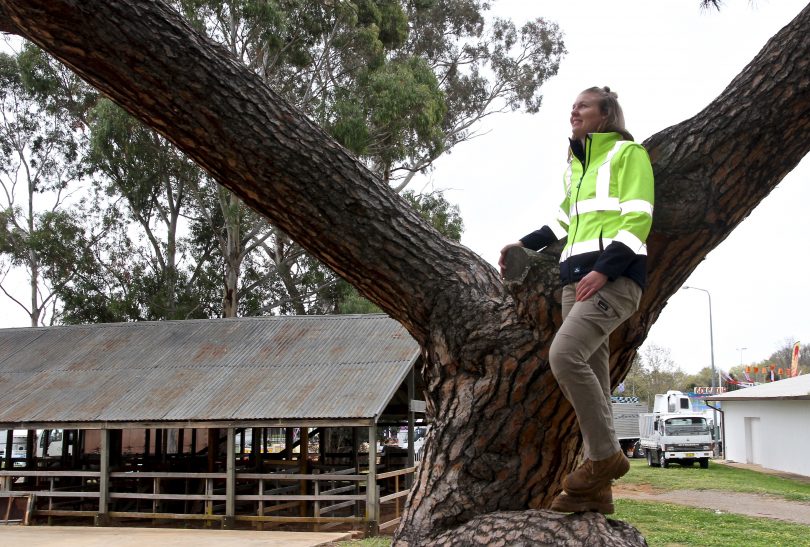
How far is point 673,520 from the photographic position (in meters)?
14.2

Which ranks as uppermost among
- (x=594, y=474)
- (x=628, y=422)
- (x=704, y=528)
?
(x=594, y=474)

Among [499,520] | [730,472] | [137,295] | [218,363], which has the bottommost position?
[730,472]

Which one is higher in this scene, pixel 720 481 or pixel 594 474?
pixel 594 474

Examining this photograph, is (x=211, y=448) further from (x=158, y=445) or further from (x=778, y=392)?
(x=778, y=392)

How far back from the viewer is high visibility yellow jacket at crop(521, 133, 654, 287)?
2609mm

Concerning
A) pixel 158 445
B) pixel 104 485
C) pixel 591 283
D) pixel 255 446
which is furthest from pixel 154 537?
pixel 591 283

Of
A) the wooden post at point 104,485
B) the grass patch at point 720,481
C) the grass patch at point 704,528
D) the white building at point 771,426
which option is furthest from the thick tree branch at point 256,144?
the white building at point 771,426

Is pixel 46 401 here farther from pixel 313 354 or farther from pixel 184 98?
pixel 184 98

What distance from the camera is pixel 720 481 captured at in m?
22.6

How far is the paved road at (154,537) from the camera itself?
38.8ft

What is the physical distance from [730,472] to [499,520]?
2588 centimetres

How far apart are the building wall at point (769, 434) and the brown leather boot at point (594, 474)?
23972 mm

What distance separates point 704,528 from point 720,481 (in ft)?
33.3

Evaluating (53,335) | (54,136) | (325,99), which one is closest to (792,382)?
(325,99)
